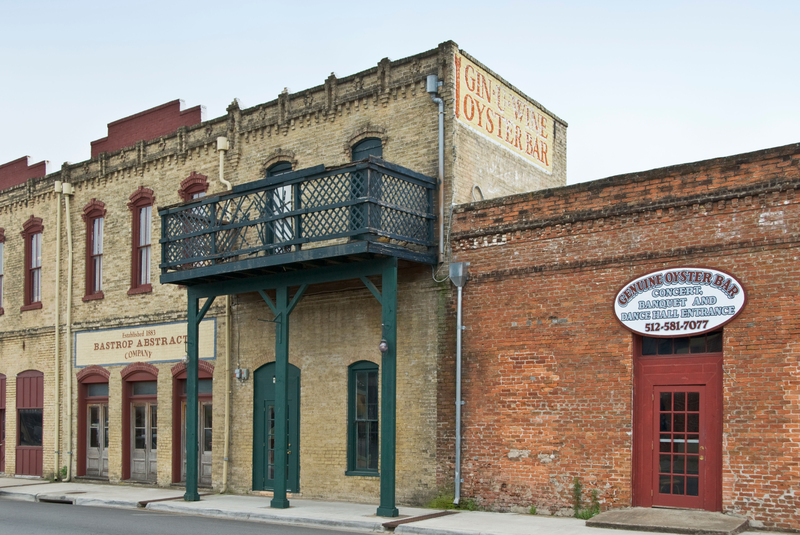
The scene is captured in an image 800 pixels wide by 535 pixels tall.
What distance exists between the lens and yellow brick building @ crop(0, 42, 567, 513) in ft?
50.2

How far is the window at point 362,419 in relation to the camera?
1619cm

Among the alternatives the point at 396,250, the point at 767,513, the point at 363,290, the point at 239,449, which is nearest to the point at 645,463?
the point at 767,513

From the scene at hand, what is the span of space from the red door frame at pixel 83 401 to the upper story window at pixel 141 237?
8.55 feet

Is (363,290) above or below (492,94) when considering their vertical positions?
below

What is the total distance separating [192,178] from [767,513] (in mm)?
13851

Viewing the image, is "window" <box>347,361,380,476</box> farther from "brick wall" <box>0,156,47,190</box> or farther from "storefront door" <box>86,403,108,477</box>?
"brick wall" <box>0,156,47,190</box>

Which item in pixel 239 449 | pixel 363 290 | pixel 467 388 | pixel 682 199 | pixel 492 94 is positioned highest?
pixel 492 94

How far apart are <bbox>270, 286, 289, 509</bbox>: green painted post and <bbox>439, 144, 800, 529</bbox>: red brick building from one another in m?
2.82

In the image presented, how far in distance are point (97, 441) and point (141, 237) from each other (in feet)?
17.8

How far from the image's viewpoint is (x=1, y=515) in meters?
15.5

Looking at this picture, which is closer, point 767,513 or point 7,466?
point 767,513

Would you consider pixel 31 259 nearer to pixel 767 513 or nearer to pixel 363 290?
pixel 363 290

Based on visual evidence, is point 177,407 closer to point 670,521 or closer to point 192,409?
point 192,409

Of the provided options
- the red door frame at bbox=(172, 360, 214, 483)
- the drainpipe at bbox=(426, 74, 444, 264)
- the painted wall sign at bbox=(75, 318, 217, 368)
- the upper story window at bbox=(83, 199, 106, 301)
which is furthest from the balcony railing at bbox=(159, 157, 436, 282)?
the upper story window at bbox=(83, 199, 106, 301)
